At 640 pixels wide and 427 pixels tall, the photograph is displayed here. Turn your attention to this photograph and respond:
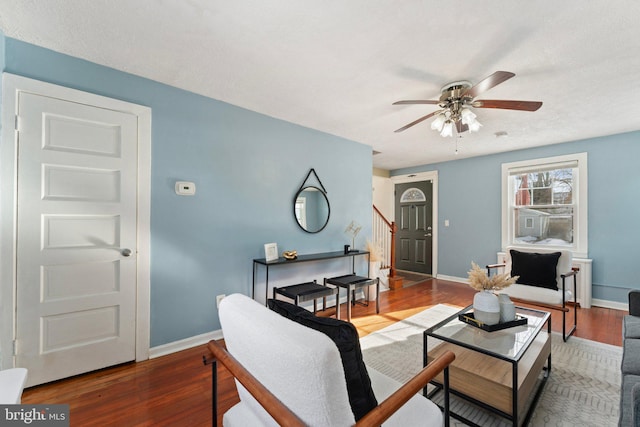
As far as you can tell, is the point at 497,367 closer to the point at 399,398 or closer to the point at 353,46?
the point at 399,398

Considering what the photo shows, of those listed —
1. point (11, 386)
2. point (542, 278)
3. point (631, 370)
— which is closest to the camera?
point (11, 386)

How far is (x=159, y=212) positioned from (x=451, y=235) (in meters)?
4.90

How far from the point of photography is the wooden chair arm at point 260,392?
2.64 ft

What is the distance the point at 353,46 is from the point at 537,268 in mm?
3241

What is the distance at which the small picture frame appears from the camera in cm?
296

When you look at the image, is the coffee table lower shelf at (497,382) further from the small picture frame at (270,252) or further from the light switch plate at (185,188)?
the light switch plate at (185,188)

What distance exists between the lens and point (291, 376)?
0.82m

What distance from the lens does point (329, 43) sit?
186cm

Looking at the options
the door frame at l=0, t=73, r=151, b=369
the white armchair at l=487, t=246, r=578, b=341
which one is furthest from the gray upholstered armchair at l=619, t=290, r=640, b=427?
the door frame at l=0, t=73, r=151, b=369

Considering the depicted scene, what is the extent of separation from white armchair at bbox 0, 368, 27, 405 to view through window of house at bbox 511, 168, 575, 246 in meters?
5.63

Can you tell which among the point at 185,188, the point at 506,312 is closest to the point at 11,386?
the point at 185,188

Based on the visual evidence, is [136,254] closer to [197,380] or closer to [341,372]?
[197,380]

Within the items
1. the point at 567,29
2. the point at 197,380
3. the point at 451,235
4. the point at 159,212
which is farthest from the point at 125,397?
the point at 451,235

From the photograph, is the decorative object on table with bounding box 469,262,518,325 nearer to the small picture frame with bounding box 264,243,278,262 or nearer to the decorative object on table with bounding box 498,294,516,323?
the decorative object on table with bounding box 498,294,516,323
